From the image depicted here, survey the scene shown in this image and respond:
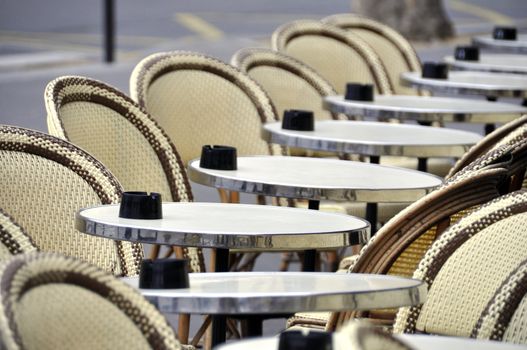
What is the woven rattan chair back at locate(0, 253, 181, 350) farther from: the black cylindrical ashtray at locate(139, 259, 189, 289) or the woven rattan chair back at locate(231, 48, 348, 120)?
the woven rattan chair back at locate(231, 48, 348, 120)

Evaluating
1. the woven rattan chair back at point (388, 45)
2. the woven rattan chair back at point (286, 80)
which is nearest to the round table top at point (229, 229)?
the woven rattan chair back at point (286, 80)

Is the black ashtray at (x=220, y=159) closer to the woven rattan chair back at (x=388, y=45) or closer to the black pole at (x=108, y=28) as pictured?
the woven rattan chair back at (x=388, y=45)

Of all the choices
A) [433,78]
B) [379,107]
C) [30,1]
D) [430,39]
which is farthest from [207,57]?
[30,1]

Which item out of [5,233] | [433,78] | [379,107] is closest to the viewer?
[5,233]

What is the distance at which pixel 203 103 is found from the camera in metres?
5.09

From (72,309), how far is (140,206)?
1.12m

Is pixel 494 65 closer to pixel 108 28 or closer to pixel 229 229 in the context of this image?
pixel 108 28

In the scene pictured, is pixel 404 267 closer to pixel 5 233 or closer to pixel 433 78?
pixel 5 233

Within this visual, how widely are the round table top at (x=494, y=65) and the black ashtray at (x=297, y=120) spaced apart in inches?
105

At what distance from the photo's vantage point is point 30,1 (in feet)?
56.1

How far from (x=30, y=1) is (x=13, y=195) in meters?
14.3

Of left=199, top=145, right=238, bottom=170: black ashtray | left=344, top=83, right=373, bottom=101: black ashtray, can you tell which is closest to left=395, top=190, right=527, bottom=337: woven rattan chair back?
left=199, top=145, right=238, bottom=170: black ashtray

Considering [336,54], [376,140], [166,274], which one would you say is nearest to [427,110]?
[376,140]

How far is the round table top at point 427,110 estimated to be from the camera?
17.9ft
